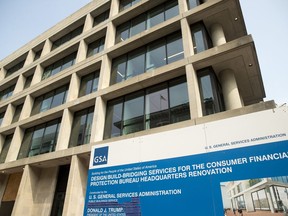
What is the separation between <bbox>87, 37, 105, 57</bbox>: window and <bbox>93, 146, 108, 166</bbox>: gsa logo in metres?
9.22

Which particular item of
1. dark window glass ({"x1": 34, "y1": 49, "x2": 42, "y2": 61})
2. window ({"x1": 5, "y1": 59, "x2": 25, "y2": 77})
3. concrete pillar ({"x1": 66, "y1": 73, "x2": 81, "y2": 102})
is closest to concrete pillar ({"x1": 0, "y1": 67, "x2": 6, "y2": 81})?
window ({"x1": 5, "y1": 59, "x2": 25, "y2": 77})

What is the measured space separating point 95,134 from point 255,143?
25.4 feet

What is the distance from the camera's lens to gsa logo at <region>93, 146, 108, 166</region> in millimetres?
8969

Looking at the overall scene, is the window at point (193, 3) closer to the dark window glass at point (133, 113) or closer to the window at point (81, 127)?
the dark window glass at point (133, 113)

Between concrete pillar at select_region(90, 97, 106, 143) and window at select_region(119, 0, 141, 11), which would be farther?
window at select_region(119, 0, 141, 11)

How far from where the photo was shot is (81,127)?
44.0ft

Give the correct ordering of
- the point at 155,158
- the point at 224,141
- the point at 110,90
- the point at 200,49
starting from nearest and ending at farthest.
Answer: the point at 224,141, the point at 155,158, the point at 200,49, the point at 110,90

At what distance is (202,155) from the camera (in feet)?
22.6

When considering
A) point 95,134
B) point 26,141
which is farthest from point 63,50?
point 95,134

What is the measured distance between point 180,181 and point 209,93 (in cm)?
445

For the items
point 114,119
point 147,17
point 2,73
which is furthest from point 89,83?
point 2,73

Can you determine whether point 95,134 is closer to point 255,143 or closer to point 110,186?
point 110,186

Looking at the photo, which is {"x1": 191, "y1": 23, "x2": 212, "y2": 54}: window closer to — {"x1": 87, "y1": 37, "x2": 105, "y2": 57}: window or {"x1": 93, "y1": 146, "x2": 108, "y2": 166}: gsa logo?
{"x1": 93, "y1": 146, "x2": 108, "y2": 166}: gsa logo

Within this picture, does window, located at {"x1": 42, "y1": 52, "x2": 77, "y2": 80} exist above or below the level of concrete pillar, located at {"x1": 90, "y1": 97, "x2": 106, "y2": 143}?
above
